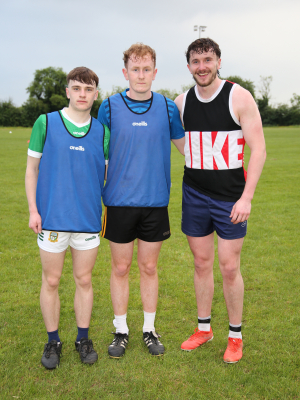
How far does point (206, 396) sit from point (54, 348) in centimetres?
127

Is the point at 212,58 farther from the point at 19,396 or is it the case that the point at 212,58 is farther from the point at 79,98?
the point at 19,396

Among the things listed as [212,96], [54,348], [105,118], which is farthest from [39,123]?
[54,348]

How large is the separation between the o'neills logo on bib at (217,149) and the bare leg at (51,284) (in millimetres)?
1371

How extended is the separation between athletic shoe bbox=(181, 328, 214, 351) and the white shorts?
4.09 ft

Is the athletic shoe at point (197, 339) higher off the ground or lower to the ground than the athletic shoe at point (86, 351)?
lower

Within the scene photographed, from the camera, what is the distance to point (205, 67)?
286 cm

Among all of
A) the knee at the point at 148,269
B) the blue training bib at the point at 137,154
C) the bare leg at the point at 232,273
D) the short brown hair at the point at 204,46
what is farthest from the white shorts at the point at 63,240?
the short brown hair at the point at 204,46

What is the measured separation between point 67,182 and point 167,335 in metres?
1.77

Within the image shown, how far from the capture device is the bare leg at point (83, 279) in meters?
2.92

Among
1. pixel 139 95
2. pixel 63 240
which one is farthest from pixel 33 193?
pixel 139 95

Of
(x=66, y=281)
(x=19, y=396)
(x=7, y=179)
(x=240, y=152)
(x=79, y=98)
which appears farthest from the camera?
(x=7, y=179)

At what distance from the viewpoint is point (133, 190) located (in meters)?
3.03

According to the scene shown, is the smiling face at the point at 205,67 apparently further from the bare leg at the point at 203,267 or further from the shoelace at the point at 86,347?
the shoelace at the point at 86,347

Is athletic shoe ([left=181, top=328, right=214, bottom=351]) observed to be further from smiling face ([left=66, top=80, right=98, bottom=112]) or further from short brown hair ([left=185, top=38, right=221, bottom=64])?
short brown hair ([left=185, top=38, right=221, bottom=64])
